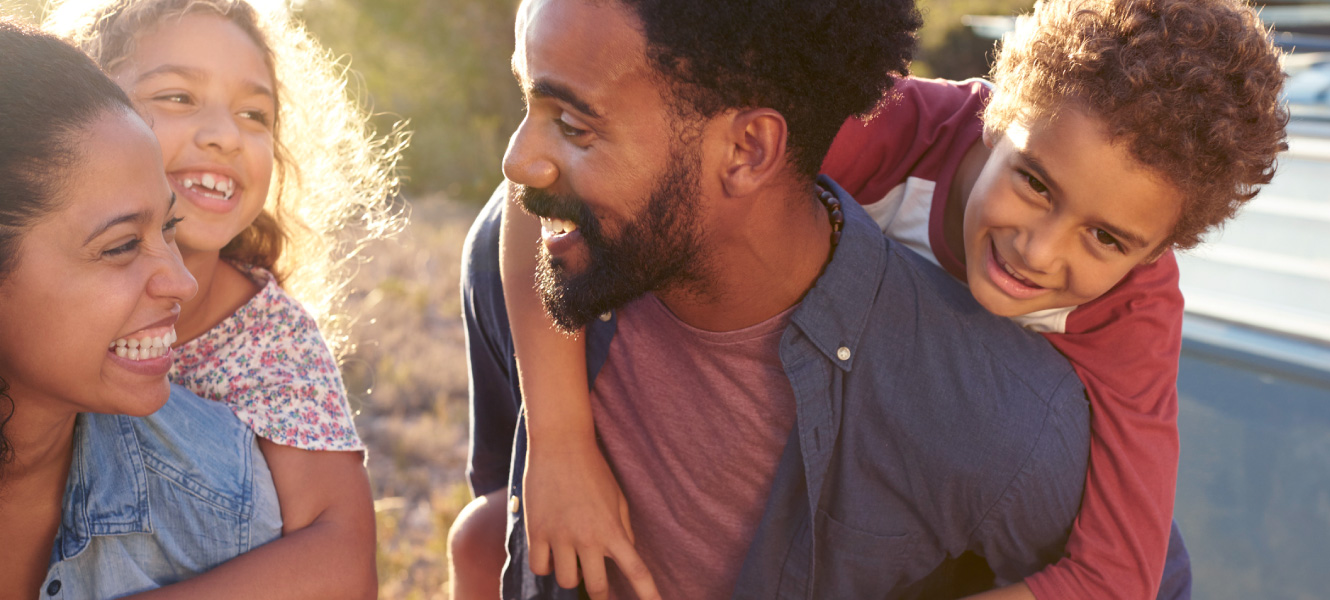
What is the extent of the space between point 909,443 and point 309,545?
1120 mm

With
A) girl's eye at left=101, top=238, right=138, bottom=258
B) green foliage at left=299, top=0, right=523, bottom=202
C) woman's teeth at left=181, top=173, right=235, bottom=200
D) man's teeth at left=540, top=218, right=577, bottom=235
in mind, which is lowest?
man's teeth at left=540, top=218, right=577, bottom=235

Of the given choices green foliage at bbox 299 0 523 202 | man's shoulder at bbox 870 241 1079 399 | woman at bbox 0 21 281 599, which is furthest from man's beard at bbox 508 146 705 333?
green foliage at bbox 299 0 523 202

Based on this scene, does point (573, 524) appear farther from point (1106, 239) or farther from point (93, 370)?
point (1106, 239)

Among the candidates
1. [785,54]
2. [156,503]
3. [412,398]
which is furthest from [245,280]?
[412,398]

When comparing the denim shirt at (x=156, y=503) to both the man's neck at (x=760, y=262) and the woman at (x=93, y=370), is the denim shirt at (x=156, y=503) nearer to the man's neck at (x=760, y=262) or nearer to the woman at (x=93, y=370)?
the woman at (x=93, y=370)

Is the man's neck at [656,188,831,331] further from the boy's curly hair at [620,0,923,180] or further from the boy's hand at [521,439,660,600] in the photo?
the boy's hand at [521,439,660,600]

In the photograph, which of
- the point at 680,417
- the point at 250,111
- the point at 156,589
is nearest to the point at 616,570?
the point at 680,417

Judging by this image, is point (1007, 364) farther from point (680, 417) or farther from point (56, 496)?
point (56, 496)

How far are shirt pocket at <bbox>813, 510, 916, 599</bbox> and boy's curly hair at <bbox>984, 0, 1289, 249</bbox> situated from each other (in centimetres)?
79

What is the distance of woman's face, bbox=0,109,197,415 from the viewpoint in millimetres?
1519

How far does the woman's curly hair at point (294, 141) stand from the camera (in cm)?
218

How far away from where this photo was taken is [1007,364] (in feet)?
6.32

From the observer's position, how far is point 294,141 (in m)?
2.64

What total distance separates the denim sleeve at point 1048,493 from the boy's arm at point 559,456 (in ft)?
2.21
